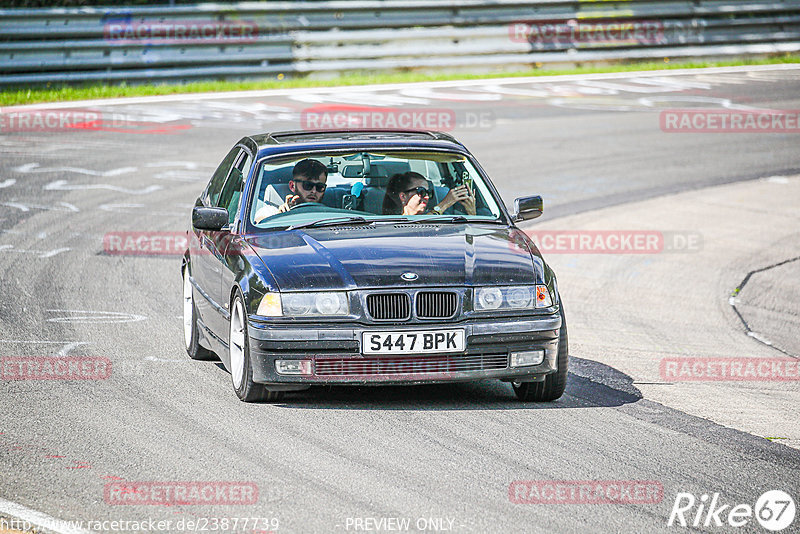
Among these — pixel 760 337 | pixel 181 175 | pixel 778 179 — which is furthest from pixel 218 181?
pixel 778 179

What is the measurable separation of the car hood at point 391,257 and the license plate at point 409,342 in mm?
278

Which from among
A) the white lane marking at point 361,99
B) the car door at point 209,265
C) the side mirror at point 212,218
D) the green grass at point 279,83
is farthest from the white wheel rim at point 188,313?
the green grass at point 279,83

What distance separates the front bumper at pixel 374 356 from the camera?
22.6 ft

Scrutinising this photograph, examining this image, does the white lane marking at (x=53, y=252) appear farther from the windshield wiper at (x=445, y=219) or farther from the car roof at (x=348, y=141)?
the windshield wiper at (x=445, y=219)

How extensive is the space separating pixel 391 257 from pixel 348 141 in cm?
164

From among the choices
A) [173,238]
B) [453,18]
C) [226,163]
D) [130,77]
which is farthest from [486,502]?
[453,18]

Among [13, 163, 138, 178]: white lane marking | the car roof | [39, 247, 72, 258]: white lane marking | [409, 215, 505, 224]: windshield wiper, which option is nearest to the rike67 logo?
[409, 215, 505, 224]: windshield wiper

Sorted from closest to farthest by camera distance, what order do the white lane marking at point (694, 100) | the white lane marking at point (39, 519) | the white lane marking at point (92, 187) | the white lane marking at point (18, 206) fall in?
1. the white lane marking at point (39, 519)
2. the white lane marking at point (18, 206)
3. the white lane marking at point (92, 187)
4. the white lane marking at point (694, 100)

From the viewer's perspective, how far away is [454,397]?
755cm

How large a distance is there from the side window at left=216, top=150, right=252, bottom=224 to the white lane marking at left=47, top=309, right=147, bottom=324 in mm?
1445

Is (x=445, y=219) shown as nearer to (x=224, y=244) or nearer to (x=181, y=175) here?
Answer: (x=224, y=244)

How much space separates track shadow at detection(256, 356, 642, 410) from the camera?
7.27m

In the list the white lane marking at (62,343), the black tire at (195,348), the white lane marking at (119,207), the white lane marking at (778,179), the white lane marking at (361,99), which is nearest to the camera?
the black tire at (195,348)

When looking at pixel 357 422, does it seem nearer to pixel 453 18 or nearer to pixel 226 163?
pixel 226 163
